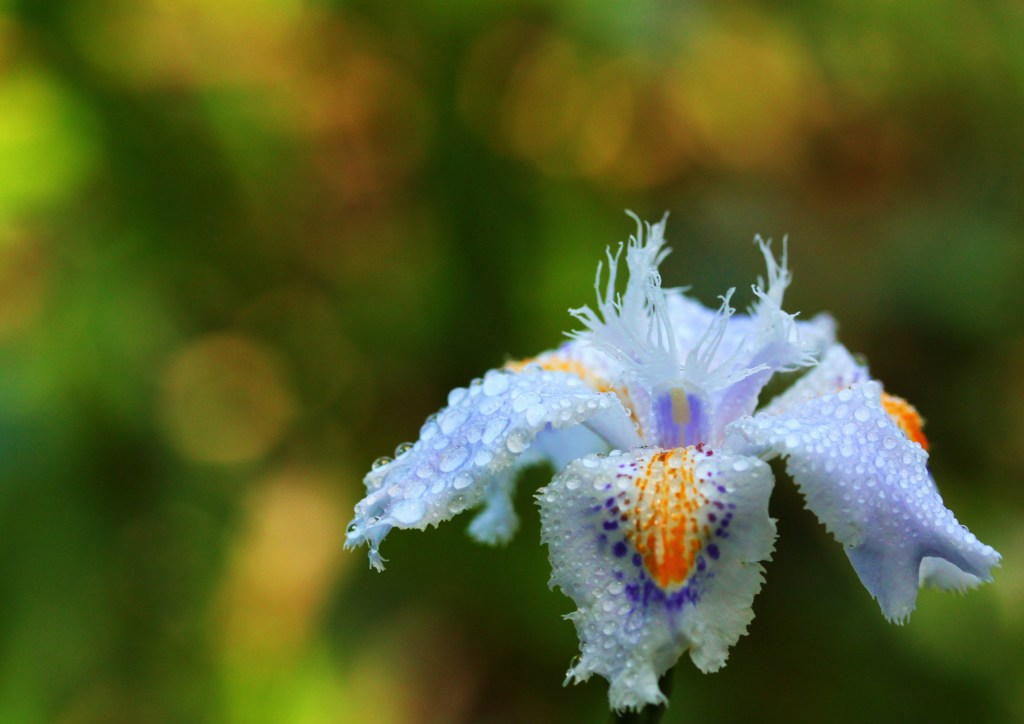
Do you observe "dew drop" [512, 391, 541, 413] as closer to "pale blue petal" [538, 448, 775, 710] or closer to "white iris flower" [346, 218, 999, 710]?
"white iris flower" [346, 218, 999, 710]

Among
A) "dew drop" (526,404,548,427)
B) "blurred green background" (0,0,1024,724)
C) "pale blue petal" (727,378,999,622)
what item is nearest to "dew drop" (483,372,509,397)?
"dew drop" (526,404,548,427)

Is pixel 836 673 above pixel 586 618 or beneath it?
beneath

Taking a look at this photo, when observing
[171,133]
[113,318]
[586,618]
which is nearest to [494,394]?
[586,618]

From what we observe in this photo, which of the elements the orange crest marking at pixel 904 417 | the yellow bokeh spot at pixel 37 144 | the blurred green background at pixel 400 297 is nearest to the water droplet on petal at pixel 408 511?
the orange crest marking at pixel 904 417

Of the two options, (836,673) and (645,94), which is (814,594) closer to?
(836,673)

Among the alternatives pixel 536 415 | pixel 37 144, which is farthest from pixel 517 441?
pixel 37 144

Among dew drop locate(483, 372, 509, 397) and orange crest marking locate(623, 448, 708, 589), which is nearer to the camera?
orange crest marking locate(623, 448, 708, 589)

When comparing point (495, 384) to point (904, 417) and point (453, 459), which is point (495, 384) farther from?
point (904, 417)
